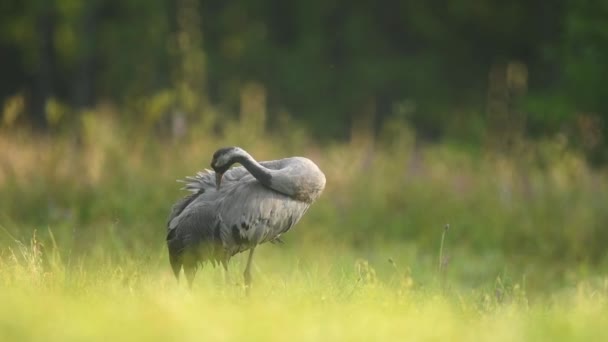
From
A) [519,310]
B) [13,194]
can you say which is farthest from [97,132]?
[519,310]

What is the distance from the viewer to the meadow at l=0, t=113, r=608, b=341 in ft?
13.7

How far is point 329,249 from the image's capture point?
29.4 feet

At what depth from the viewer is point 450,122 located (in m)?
21.2

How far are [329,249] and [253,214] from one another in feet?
11.7

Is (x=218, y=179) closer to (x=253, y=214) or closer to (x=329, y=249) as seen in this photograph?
(x=253, y=214)

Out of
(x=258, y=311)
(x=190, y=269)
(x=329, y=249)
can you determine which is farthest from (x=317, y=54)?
(x=258, y=311)

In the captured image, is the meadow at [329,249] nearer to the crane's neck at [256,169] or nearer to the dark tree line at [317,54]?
the crane's neck at [256,169]

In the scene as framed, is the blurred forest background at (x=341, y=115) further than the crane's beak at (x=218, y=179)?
Yes

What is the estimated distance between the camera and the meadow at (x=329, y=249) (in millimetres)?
4164

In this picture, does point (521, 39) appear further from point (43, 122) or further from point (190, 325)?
point (190, 325)

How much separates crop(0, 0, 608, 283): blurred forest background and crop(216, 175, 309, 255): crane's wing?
2.88 feet

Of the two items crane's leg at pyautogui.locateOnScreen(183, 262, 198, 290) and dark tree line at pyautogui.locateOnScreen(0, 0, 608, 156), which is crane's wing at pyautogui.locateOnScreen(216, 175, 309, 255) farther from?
dark tree line at pyautogui.locateOnScreen(0, 0, 608, 156)

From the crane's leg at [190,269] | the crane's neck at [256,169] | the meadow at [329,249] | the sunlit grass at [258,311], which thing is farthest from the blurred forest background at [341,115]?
the crane's neck at [256,169]

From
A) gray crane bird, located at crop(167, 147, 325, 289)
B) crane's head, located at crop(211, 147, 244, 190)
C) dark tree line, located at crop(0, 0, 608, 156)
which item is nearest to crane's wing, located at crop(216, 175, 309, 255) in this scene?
gray crane bird, located at crop(167, 147, 325, 289)
